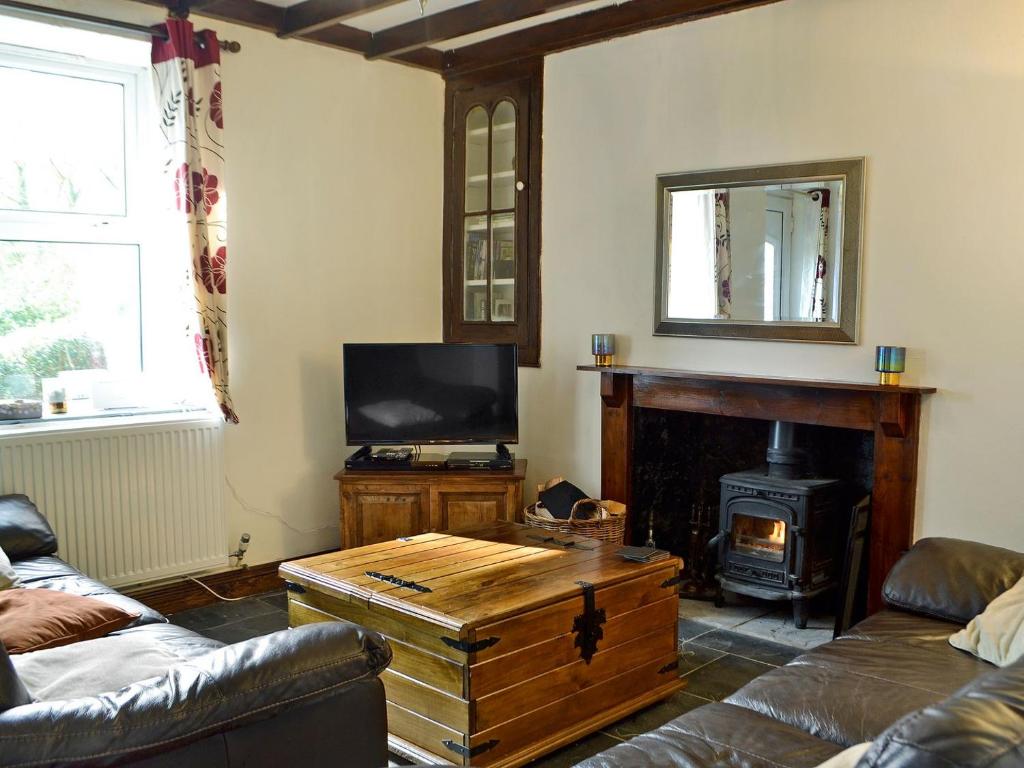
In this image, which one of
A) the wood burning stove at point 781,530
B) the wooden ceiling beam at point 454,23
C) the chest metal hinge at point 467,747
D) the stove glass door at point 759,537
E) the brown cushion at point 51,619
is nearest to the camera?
the brown cushion at point 51,619

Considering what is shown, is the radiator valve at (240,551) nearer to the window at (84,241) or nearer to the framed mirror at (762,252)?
the window at (84,241)

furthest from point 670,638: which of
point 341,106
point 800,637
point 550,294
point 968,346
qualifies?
point 341,106

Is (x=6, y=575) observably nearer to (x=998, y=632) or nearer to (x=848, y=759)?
(x=848, y=759)

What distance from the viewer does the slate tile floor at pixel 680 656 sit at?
9.39ft

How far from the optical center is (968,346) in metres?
3.38

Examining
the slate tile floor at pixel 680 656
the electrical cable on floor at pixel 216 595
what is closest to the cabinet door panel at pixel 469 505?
the slate tile floor at pixel 680 656

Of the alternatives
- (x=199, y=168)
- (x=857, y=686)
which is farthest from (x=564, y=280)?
(x=857, y=686)

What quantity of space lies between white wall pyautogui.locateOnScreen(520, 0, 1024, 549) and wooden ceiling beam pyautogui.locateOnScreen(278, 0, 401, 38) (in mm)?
1152

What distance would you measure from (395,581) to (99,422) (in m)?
1.75

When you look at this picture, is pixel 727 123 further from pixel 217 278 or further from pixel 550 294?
pixel 217 278

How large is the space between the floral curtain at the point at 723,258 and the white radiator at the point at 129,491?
7.43 ft

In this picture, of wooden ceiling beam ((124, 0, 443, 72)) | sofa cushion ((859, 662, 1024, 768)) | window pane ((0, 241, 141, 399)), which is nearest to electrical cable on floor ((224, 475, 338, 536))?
window pane ((0, 241, 141, 399))

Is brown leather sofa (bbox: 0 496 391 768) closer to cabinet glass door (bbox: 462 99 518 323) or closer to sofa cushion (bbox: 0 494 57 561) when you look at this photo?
sofa cushion (bbox: 0 494 57 561)

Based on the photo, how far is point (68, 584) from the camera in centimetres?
290
